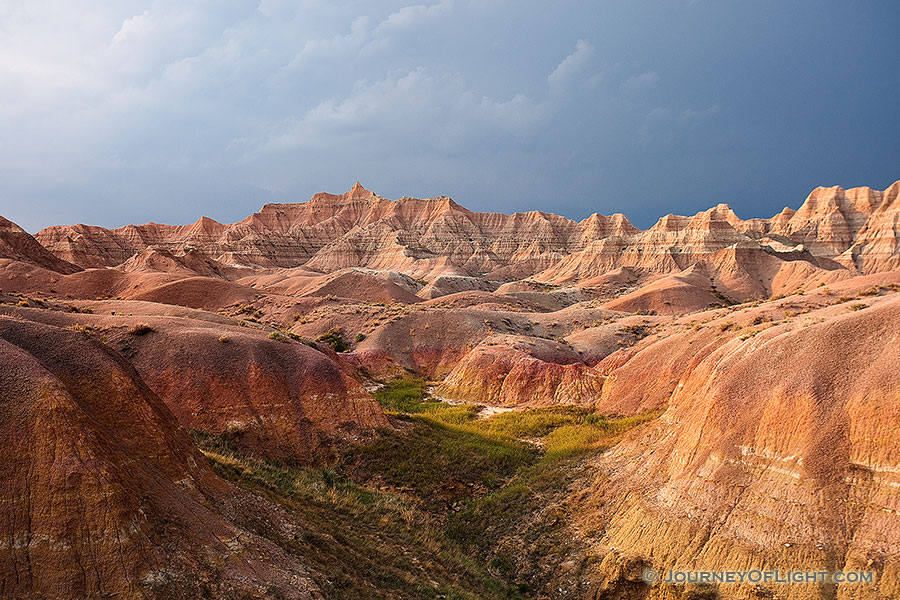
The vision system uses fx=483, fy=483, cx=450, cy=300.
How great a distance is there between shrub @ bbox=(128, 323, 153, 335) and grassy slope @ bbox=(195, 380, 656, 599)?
23.5 feet

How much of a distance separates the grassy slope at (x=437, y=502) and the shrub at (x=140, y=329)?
716cm

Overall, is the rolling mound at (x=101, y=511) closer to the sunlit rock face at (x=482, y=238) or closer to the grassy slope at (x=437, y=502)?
→ the grassy slope at (x=437, y=502)

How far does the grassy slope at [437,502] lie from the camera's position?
Answer: 11766mm

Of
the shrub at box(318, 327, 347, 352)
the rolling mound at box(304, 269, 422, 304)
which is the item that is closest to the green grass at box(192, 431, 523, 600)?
the shrub at box(318, 327, 347, 352)

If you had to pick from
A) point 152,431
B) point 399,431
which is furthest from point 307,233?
point 152,431

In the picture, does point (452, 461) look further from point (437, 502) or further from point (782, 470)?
point (782, 470)

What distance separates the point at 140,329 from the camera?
2209 centimetres

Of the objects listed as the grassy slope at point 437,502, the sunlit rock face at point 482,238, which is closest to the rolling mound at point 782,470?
the grassy slope at point 437,502

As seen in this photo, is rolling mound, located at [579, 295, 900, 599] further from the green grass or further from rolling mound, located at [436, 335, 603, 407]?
rolling mound, located at [436, 335, 603, 407]

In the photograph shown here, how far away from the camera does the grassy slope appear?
1177 cm

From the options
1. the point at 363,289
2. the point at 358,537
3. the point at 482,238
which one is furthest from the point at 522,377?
the point at 482,238

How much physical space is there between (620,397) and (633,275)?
3588 inches

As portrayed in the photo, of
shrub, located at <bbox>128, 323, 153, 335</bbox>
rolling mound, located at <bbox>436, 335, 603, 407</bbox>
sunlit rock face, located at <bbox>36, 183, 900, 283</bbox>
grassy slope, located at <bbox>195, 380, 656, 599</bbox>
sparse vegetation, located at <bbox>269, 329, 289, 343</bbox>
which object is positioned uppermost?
sunlit rock face, located at <bbox>36, 183, 900, 283</bbox>

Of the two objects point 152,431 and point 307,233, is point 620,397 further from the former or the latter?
point 307,233
